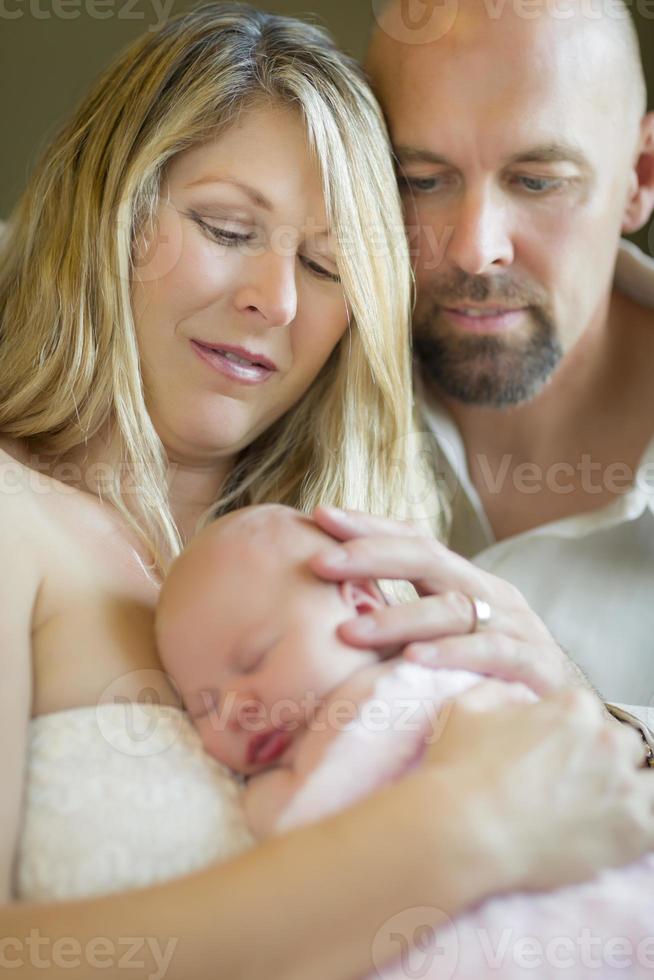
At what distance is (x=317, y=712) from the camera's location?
1.01 meters

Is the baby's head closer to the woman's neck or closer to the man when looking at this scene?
the woman's neck

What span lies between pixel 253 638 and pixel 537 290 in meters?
1.14

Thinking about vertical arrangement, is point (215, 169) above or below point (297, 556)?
above

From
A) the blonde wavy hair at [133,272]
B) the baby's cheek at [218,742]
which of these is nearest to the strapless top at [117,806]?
the baby's cheek at [218,742]

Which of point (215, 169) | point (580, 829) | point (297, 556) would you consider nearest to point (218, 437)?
point (215, 169)

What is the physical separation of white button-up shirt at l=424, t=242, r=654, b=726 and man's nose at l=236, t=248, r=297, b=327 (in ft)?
2.27

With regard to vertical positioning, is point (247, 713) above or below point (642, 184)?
below

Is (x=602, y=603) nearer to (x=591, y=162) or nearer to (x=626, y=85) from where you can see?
(x=591, y=162)

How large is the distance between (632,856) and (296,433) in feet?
3.05

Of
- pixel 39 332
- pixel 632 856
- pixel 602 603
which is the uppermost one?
pixel 39 332

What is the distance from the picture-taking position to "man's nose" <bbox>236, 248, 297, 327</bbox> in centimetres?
146

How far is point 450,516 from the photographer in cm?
196

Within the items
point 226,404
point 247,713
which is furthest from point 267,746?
point 226,404

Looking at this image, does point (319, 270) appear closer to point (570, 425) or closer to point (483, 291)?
point (483, 291)
